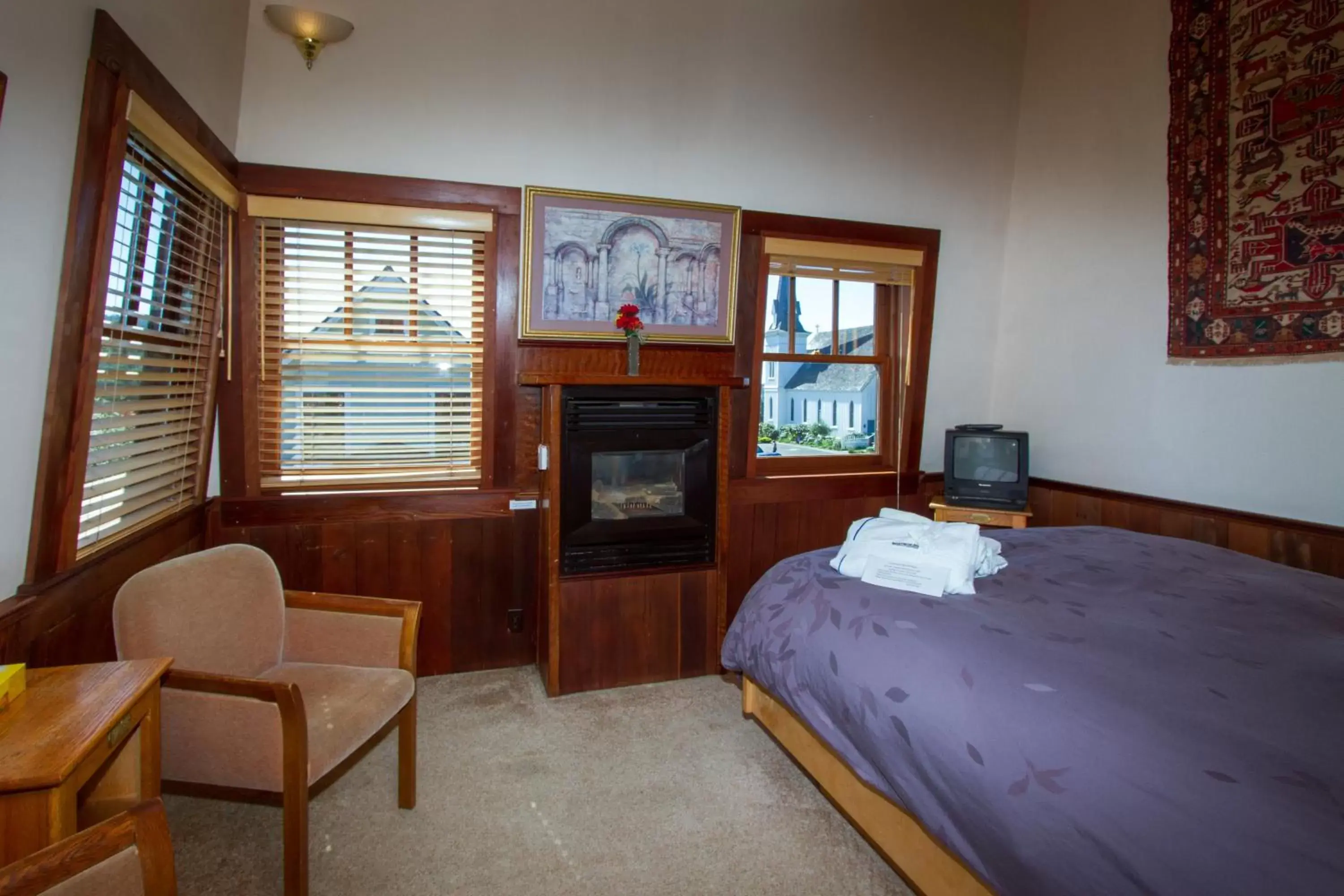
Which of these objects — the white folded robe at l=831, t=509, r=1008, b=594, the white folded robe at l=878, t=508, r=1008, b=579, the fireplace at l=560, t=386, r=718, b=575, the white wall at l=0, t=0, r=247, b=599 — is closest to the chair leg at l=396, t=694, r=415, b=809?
the fireplace at l=560, t=386, r=718, b=575

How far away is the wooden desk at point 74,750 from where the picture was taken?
1.08 m

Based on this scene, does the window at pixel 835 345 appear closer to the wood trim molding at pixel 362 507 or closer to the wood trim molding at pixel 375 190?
the wood trim molding at pixel 375 190

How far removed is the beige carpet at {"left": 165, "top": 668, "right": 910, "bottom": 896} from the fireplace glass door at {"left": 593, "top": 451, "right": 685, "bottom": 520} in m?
0.88

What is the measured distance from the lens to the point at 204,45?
2.37 metres

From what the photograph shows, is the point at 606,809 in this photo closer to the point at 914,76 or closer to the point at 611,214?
the point at 611,214

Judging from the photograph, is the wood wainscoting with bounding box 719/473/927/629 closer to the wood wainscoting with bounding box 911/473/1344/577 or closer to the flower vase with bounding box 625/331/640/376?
the wood wainscoting with bounding box 911/473/1344/577

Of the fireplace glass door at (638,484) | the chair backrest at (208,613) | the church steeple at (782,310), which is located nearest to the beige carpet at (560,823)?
the chair backrest at (208,613)

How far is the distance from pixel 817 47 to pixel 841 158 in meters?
0.56

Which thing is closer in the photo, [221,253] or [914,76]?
[221,253]

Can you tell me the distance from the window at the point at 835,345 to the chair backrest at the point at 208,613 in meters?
2.35

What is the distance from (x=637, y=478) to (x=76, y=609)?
1953 mm

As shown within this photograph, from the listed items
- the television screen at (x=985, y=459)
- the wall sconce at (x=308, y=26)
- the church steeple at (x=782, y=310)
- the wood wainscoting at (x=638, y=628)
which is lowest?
the wood wainscoting at (x=638, y=628)

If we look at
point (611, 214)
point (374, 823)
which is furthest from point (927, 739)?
point (611, 214)

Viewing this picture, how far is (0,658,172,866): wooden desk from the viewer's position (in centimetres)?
108
